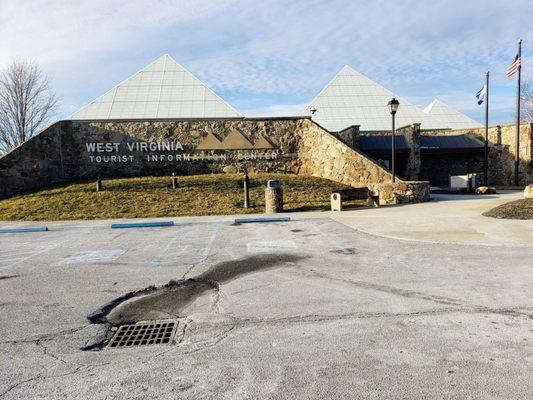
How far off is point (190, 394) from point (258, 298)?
98.4 inches

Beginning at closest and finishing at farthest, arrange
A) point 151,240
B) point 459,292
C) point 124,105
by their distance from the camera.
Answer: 1. point 459,292
2. point 151,240
3. point 124,105

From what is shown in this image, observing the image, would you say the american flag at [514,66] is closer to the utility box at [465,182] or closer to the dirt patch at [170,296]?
the utility box at [465,182]

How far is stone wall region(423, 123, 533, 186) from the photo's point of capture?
27.4m

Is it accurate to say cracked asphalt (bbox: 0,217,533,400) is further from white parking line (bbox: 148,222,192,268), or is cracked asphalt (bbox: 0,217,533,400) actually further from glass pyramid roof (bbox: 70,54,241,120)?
glass pyramid roof (bbox: 70,54,241,120)

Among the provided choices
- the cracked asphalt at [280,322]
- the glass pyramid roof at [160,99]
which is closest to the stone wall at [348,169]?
the glass pyramid roof at [160,99]

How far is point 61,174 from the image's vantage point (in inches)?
901

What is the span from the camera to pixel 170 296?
586cm

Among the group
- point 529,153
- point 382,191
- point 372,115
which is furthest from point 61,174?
point 529,153

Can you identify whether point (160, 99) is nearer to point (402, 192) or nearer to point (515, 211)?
point (402, 192)

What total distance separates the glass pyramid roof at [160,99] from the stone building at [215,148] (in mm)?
87

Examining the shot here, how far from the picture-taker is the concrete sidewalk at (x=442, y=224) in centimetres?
922

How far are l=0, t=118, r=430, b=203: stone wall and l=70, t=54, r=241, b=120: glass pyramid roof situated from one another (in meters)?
6.78

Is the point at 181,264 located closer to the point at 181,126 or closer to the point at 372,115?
the point at 181,126

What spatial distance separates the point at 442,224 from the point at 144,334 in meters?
9.71
